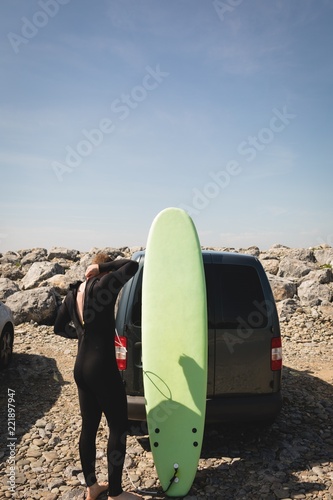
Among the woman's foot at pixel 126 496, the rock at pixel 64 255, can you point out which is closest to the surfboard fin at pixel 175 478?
the woman's foot at pixel 126 496

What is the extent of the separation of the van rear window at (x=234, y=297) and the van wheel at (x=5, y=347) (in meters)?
4.27

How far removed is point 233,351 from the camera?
155 inches

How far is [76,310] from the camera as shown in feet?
10.5

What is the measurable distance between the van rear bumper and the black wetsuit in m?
0.65

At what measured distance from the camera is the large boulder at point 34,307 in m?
9.82

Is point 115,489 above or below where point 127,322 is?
below

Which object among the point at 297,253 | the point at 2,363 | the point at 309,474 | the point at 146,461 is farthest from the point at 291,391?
the point at 297,253

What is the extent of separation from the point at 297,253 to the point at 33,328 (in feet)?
55.3

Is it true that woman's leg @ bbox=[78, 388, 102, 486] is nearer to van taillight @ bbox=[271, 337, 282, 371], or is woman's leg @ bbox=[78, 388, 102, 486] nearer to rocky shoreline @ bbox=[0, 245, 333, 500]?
rocky shoreline @ bbox=[0, 245, 333, 500]

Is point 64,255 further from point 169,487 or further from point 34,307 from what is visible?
point 169,487

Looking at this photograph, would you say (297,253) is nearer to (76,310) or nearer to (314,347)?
(314,347)

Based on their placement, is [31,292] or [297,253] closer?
[31,292]

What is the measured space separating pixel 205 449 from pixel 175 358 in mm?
1186

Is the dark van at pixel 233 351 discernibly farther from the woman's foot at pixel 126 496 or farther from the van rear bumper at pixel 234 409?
the woman's foot at pixel 126 496
